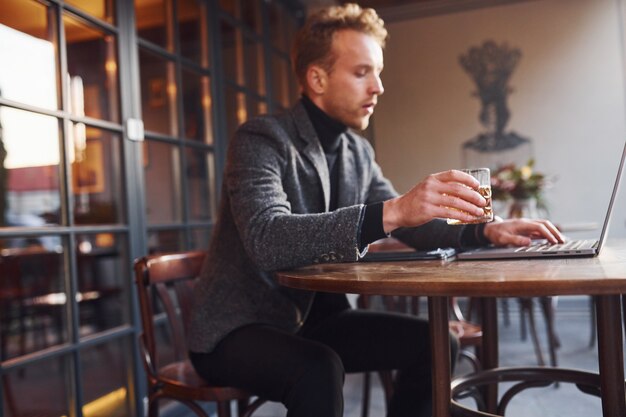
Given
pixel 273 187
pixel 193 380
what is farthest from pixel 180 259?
pixel 273 187

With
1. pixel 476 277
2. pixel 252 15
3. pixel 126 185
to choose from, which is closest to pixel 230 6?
pixel 252 15

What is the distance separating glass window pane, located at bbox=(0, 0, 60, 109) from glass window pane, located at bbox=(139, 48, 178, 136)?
69 centimetres

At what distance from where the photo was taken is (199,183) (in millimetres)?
3260

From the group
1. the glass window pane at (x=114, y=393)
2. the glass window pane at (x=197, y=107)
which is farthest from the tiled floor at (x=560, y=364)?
the glass window pane at (x=197, y=107)

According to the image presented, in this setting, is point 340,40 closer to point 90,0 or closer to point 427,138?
point 90,0

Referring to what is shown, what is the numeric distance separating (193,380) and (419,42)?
490cm

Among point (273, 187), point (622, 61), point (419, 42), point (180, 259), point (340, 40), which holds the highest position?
point (419, 42)

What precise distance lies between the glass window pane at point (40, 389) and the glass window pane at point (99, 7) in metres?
1.33

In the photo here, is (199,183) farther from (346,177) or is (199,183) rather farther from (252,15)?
(346,177)

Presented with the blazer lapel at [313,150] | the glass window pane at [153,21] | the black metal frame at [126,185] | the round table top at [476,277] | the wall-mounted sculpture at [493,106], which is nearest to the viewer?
the round table top at [476,277]

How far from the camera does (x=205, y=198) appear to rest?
3363 millimetres

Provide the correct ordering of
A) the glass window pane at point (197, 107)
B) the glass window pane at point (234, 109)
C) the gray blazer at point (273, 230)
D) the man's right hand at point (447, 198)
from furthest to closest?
the glass window pane at point (234, 109) < the glass window pane at point (197, 107) < the gray blazer at point (273, 230) < the man's right hand at point (447, 198)

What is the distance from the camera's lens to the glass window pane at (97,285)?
9.66 ft

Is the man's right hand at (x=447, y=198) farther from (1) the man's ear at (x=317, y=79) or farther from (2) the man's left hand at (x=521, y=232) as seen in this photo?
(1) the man's ear at (x=317, y=79)
